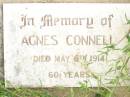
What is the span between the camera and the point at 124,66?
2457 millimetres

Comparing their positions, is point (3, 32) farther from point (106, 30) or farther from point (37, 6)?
point (106, 30)

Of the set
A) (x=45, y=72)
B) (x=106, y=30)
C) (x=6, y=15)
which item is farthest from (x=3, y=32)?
(x=106, y=30)

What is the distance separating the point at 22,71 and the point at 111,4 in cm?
55

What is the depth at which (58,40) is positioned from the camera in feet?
8.32

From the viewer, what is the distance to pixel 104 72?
255 cm

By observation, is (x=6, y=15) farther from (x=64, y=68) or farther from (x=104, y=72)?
(x=104, y=72)

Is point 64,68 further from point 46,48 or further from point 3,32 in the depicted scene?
point 3,32

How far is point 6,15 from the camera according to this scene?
2527mm

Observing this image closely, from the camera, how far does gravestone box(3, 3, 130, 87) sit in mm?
2529

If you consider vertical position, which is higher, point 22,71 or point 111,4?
point 111,4

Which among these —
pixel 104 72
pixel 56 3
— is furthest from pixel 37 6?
pixel 104 72

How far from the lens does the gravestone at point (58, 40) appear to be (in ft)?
8.30

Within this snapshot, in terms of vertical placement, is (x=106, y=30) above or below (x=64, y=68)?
above

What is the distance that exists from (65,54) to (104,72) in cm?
21
